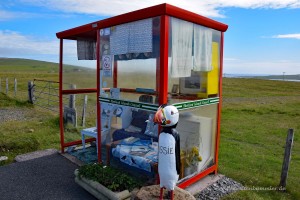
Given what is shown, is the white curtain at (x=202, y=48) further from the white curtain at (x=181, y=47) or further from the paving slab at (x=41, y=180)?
the paving slab at (x=41, y=180)

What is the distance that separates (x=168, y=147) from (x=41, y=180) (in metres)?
2.72

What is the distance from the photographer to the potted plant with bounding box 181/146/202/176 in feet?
14.1

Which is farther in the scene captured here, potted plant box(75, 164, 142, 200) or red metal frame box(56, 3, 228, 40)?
potted plant box(75, 164, 142, 200)

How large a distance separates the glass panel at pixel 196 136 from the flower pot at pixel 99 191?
3.72 ft

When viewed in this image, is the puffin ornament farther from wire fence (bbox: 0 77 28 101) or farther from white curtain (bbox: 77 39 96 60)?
wire fence (bbox: 0 77 28 101)

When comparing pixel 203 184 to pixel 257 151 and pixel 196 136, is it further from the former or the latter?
pixel 257 151

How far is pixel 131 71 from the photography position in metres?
4.80

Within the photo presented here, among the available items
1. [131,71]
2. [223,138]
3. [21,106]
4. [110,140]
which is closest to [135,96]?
[131,71]

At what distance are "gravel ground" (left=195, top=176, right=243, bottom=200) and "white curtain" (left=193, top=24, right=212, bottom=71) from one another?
203 cm

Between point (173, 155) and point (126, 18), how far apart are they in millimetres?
2177

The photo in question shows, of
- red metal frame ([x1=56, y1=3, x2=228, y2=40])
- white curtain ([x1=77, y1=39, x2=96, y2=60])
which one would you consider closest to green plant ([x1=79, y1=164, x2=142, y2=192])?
red metal frame ([x1=56, y1=3, x2=228, y2=40])

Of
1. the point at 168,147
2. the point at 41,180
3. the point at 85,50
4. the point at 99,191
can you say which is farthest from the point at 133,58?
the point at 41,180

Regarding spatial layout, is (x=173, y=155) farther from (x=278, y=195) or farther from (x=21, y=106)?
(x=21, y=106)

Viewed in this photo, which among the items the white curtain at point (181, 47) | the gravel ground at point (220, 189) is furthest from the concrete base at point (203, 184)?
the white curtain at point (181, 47)
